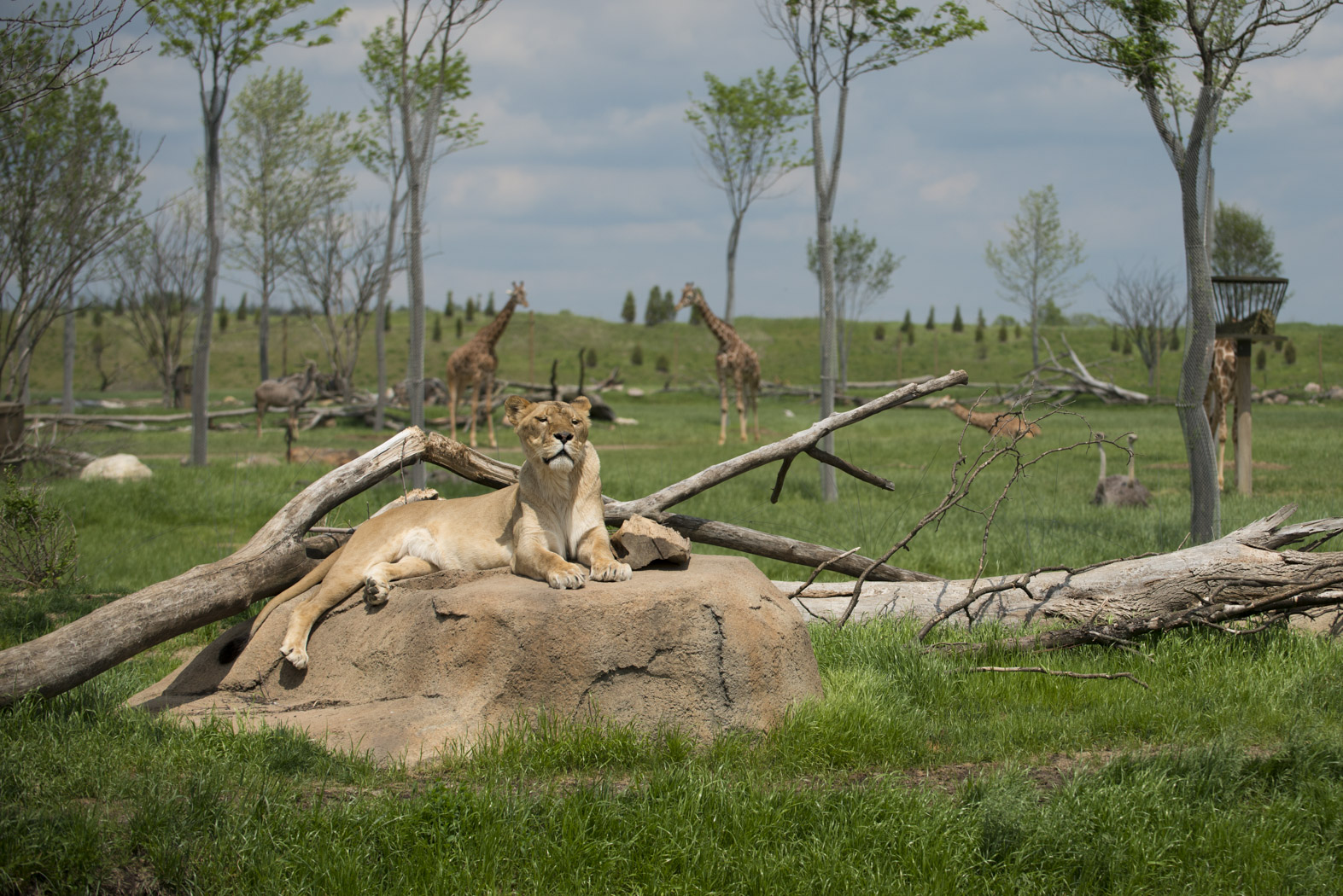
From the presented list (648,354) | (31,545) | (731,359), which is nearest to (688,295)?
(731,359)

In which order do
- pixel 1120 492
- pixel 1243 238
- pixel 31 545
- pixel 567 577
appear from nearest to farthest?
pixel 567 577, pixel 31 545, pixel 1120 492, pixel 1243 238

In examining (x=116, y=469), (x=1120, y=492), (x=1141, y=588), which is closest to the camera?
(x=1141, y=588)

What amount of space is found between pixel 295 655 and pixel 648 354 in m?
62.2

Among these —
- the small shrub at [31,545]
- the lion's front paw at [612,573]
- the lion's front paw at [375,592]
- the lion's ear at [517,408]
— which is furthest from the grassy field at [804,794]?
the lion's ear at [517,408]

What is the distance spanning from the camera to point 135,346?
69.8 meters

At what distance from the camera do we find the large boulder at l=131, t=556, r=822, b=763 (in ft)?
15.3

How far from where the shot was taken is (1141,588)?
21.5ft

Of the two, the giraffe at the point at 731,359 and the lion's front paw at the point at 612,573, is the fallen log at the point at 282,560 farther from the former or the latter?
the giraffe at the point at 731,359

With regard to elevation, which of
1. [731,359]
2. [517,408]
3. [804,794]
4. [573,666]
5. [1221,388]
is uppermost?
[731,359]

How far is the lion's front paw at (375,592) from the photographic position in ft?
17.7

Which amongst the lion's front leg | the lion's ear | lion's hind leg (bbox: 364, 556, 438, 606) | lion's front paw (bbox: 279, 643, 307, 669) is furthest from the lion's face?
lion's front paw (bbox: 279, 643, 307, 669)

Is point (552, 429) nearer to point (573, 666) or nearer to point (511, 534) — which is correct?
point (511, 534)

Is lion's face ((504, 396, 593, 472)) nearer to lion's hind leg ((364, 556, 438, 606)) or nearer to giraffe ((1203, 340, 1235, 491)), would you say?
lion's hind leg ((364, 556, 438, 606))

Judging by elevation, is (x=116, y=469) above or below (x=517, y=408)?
below
